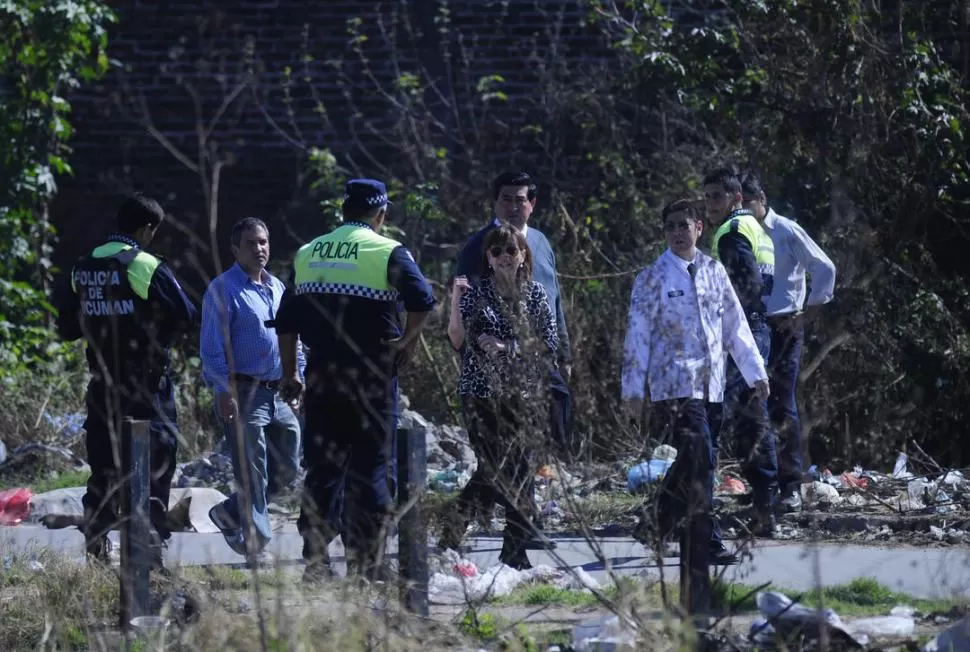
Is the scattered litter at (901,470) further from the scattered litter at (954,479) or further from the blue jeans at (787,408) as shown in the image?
the blue jeans at (787,408)

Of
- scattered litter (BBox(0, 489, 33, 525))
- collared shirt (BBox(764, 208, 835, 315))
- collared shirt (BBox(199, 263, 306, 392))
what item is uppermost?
collared shirt (BBox(764, 208, 835, 315))

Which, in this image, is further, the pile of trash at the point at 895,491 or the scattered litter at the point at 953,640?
the pile of trash at the point at 895,491

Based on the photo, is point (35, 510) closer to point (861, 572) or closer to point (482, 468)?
point (482, 468)

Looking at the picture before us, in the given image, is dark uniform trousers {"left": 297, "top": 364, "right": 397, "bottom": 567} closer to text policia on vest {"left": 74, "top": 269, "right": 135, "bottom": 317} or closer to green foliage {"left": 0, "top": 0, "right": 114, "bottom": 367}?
text policia on vest {"left": 74, "top": 269, "right": 135, "bottom": 317}

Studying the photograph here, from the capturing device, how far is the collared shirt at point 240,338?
315 inches

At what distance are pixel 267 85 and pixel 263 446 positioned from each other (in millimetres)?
7988

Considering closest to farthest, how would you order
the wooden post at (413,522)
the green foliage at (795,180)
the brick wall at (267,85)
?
the wooden post at (413,522) < the green foliage at (795,180) < the brick wall at (267,85)

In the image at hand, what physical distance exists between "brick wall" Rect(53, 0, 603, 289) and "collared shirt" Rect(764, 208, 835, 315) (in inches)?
223

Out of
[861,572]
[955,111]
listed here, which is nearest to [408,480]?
[861,572]

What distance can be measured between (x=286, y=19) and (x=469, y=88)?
210cm

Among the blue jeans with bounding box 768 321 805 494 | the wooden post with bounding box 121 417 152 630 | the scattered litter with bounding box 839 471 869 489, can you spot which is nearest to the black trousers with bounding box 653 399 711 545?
the blue jeans with bounding box 768 321 805 494

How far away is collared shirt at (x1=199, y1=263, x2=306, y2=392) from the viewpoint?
800 cm

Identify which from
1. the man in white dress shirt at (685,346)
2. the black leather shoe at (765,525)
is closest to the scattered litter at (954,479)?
the black leather shoe at (765,525)

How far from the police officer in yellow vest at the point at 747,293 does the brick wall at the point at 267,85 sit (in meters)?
6.04
